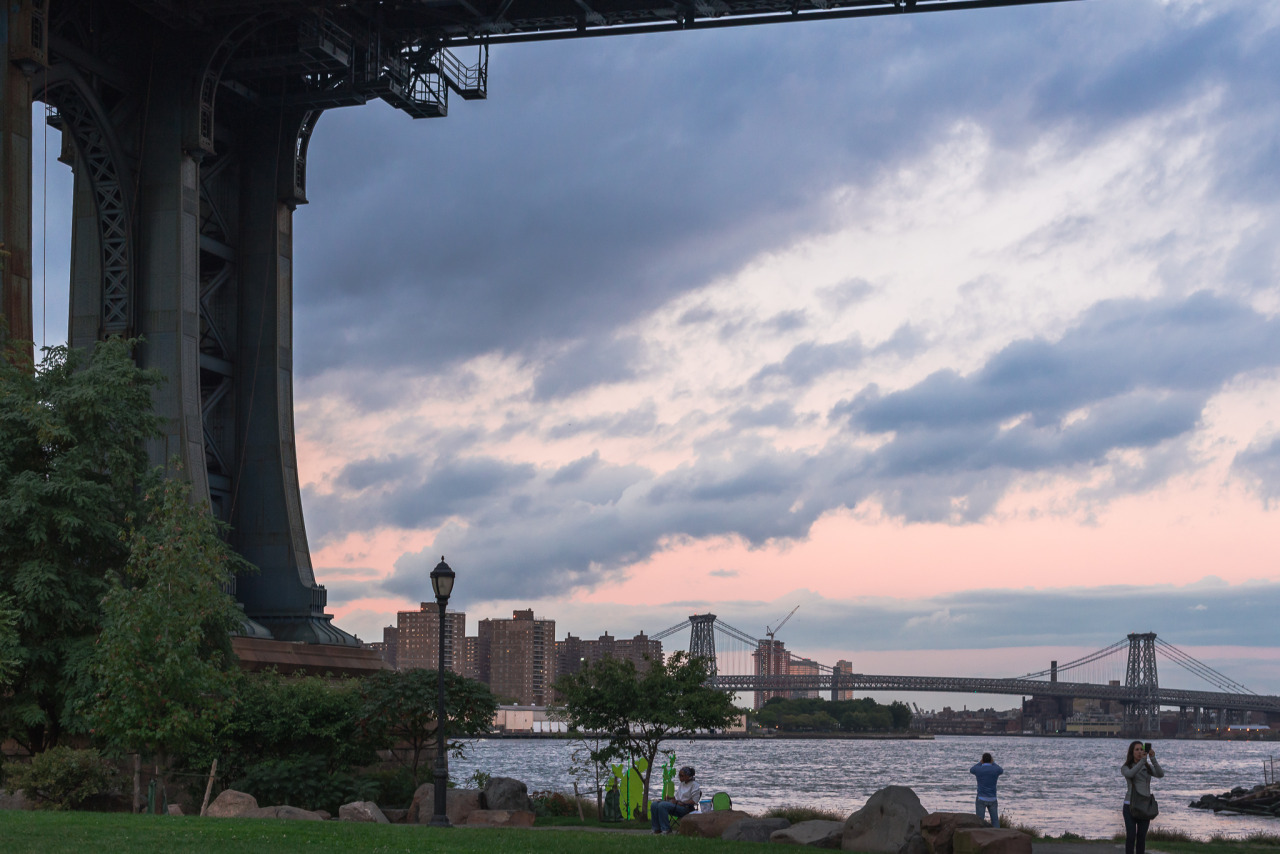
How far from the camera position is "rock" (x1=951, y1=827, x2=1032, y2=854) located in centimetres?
1933

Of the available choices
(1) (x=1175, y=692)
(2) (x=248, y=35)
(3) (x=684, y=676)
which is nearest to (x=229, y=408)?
(2) (x=248, y=35)

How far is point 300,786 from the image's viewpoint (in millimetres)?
28703

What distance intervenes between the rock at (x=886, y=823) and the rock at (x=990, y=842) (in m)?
0.80

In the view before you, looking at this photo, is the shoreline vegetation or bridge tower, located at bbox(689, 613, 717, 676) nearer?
the shoreline vegetation

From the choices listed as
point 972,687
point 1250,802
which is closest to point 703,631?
point 972,687

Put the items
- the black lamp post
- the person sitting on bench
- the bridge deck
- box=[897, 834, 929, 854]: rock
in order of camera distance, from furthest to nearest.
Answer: the bridge deck → the person sitting on bench → the black lamp post → box=[897, 834, 929, 854]: rock

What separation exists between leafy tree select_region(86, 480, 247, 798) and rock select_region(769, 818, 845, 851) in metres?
11.1

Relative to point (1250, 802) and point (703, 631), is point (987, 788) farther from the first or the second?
point (703, 631)

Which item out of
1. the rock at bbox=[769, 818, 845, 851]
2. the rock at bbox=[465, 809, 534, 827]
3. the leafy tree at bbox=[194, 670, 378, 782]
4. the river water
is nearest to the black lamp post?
the rock at bbox=[465, 809, 534, 827]

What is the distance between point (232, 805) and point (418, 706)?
7.48 metres

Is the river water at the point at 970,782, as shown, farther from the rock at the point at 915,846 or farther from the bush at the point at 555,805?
the rock at the point at 915,846

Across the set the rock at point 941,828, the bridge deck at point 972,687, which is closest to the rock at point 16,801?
the rock at point 941,828

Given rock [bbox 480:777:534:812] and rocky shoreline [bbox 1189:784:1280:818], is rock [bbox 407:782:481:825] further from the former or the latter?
rocky shoreline [bbox 1189:784:1280:818]

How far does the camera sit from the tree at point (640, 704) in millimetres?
35156
